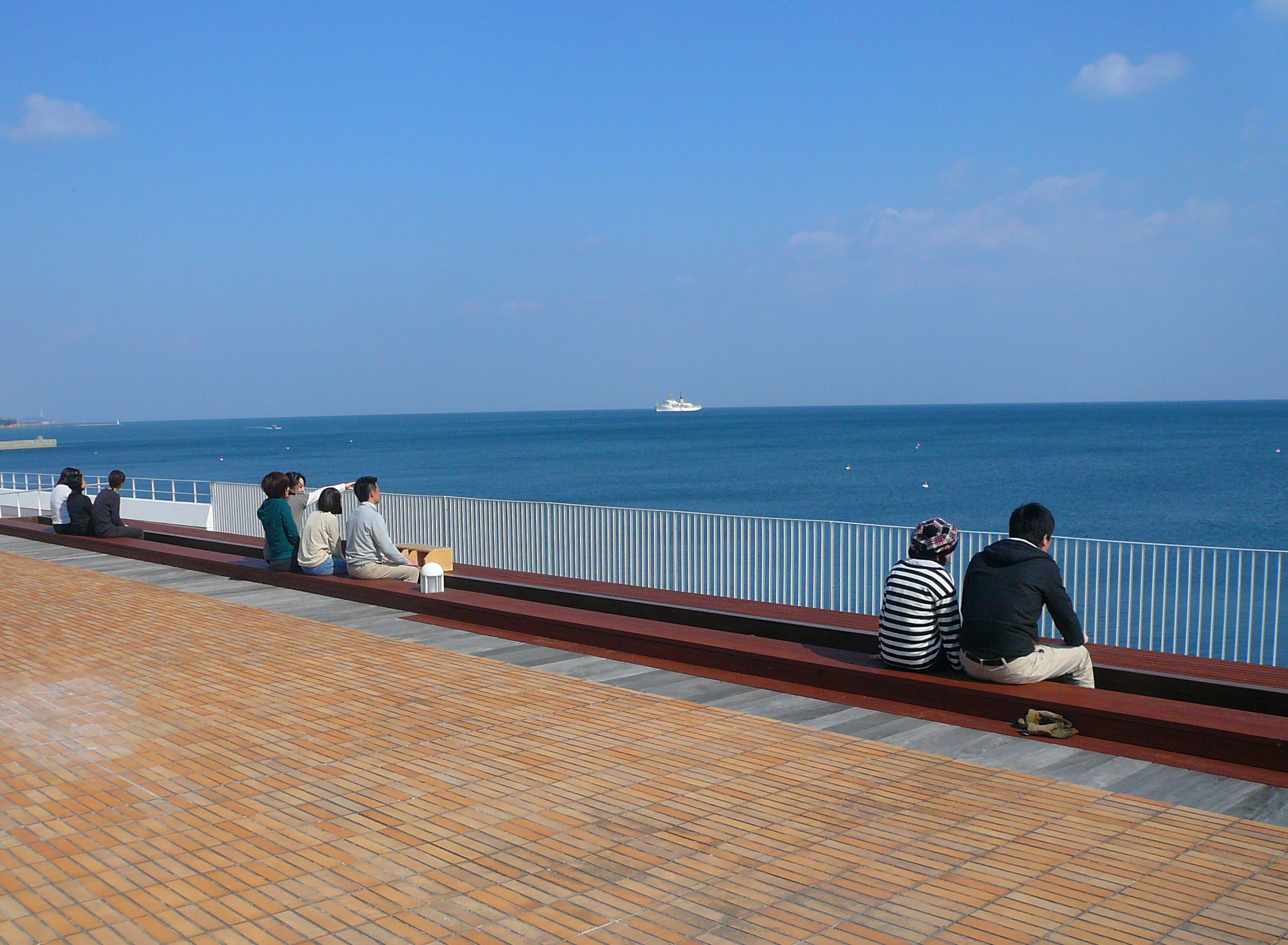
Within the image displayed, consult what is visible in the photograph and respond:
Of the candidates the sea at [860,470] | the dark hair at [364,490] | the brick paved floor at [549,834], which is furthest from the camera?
the sea at [860,470]

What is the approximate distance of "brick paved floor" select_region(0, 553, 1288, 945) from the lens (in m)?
3.80

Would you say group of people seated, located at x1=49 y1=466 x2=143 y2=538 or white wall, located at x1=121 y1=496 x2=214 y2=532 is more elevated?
group of people seated, located at x1=49 y1=466 x2=143 y2=538

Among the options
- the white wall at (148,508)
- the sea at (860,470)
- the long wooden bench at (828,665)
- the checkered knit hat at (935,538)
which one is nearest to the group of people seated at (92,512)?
the long wooden bench at (828,665)

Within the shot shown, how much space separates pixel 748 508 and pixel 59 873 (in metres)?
44.4

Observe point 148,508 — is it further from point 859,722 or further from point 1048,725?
point 1048,725

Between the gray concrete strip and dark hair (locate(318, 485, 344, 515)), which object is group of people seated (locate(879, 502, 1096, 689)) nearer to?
the gray concrete strip

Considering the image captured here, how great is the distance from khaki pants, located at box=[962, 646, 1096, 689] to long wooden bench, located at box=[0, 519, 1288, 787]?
0.07 m

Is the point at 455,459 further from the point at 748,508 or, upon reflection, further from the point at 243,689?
the point at 243,689

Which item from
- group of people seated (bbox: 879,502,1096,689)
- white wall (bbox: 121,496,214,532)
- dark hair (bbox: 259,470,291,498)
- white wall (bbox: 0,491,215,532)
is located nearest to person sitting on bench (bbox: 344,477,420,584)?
dark hair (bbox: 259,470,291,498)

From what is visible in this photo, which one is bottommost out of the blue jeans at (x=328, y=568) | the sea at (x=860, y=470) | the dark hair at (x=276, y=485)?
the sea at (x=860, y=470)

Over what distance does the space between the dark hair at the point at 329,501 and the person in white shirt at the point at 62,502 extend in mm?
6846

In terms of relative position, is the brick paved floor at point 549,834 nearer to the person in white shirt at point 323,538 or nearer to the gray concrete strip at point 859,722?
the gray concrete strip at point 859,722

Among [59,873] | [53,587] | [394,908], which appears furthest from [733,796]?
[53,587]

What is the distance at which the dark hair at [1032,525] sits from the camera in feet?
20.0
